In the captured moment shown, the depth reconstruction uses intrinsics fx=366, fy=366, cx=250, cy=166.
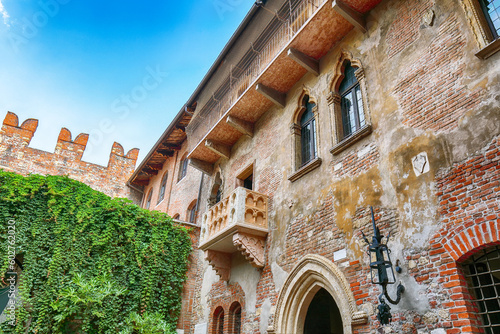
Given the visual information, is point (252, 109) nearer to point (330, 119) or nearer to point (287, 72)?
point (287, 72)

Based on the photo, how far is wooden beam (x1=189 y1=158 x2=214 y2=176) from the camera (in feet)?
40.7

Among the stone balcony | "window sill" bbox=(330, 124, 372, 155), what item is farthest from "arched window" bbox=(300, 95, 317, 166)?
the stone balcony

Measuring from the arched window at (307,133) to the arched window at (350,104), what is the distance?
926mm

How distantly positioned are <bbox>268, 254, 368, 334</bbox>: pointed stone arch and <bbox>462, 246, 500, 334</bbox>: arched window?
198 centimetres

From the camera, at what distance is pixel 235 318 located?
29.6 feet

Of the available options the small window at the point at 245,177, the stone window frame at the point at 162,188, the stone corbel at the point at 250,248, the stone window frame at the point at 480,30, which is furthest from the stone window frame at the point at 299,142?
the stone window frame at the point at 162,188

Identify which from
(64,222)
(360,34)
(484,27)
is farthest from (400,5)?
(64,222)

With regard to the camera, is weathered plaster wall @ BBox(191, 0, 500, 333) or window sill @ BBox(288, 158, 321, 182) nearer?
weathered plaster wall @ BBox(191, 0, 500, 333)

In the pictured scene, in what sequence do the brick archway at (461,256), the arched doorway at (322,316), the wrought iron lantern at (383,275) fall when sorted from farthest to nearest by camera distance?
the arched doorway at (322,316) → the wrought iron lantern at (383,275) → the brick archway at (461,256)

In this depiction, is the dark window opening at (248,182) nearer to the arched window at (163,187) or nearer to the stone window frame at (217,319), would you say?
the stone window frame at (217,319)

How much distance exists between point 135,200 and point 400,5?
58.9 ft

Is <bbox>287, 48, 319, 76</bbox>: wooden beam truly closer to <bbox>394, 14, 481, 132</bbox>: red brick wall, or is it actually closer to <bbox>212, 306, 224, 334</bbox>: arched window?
<bbox>394, 14, 481, 132</bbox>: red brick wall

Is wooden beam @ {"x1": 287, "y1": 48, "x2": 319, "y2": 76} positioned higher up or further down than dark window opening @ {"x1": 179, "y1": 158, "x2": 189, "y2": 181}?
further down

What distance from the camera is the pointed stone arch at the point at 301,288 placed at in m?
6.26
